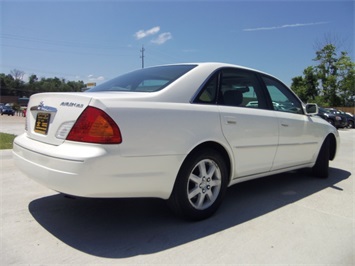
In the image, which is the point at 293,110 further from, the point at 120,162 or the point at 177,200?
the point at 120,162

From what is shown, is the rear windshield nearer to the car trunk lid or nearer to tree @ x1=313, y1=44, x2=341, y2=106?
the car trunk lid

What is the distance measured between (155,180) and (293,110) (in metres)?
2.69

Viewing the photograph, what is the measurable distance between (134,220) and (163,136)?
988 millimetres

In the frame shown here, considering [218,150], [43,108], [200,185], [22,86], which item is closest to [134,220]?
[200,185]

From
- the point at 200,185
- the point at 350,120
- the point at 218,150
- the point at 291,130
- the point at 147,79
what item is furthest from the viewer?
the point at 350,120

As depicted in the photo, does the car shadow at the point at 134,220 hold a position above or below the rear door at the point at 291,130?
below

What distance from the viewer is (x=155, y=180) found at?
2.72 m

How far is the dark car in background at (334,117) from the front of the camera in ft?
73.4

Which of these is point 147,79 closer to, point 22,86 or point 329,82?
point 329,82

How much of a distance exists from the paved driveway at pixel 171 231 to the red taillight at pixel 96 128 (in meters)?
0.87

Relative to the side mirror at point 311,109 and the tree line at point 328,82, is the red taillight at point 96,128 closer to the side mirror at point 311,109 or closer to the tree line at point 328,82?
the side mirror at point 311,109

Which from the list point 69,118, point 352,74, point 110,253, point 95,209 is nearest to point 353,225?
point 110,253

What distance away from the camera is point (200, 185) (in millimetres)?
3109

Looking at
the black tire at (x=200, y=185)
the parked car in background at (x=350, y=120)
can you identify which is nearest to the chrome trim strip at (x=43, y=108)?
the black tire at (x=200, y=185)
